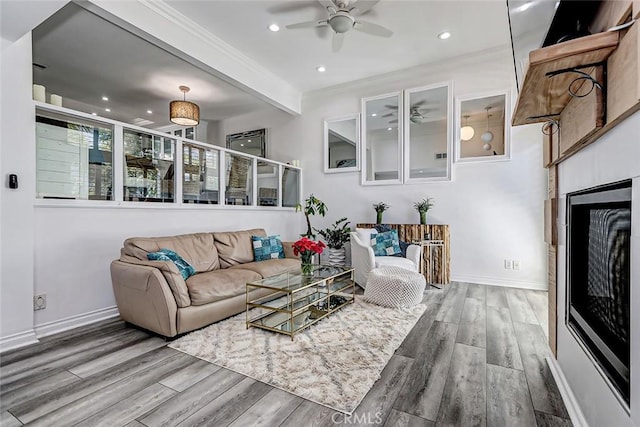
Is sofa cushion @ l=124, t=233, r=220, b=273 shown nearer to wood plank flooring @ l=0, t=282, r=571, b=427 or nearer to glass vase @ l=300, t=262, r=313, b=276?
wood plank flooring @ l=0, t=282, r=571, b=427

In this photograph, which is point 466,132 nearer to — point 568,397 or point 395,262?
point 395,262

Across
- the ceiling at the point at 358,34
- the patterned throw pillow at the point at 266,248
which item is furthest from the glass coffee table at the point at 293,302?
the ceiling at the point at 358,34

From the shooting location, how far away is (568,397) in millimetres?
1594

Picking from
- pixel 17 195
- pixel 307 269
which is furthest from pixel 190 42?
pixel 307 269

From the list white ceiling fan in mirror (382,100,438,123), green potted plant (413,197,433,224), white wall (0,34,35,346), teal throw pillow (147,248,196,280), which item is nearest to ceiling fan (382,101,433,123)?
white ceiling fan in mirror (382,100,438,123)

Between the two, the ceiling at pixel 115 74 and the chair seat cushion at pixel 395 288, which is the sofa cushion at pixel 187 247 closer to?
the chair seat cushion at pixel 395 288

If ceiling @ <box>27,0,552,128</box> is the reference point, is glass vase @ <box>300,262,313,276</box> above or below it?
below

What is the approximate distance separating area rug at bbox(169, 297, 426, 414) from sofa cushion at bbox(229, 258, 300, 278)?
554mm

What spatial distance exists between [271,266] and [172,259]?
109cm

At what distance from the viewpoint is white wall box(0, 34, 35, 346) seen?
234 centimetres

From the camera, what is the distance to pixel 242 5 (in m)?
3.48

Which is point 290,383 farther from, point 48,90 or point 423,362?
point 48,90

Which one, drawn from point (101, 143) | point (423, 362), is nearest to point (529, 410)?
point (423, 362)

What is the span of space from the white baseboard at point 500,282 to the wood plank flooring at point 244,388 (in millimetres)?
1804
